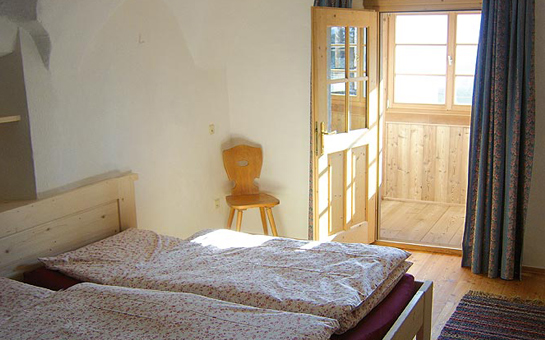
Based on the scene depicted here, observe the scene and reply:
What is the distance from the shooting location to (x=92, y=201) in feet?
11.8

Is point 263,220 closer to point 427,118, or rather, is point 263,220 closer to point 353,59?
point 353,59

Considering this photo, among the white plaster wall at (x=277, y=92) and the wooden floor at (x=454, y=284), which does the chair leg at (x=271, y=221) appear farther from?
the wooden floor at (x=454, y=284)

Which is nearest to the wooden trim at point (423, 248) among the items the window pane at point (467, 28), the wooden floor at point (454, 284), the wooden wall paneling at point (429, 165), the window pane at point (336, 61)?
the wooden floor at point (454, 284)

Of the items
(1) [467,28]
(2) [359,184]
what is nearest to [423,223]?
(2) [359,184]

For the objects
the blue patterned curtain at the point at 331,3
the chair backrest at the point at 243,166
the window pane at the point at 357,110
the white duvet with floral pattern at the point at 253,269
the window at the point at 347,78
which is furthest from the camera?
the chair backrest at the point at 243,166

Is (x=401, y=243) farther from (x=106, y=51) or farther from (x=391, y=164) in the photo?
(x=106, y=51)

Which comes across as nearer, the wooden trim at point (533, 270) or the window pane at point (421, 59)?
the wooden trim at point (533, 270)

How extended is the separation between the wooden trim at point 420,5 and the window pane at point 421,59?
161 cm

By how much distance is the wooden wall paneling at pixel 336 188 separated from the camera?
15.1ft

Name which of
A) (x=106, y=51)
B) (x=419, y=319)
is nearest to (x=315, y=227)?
(x=419, y=319)

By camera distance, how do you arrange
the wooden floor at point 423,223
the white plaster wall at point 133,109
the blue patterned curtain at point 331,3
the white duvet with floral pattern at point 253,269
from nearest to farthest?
the white duvet with floral pattern at point 253,269
the white plaster wall at point 133,109
the blue patterned curtain at point 331,3
the wooden floor at point 423,223

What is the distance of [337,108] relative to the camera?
4.55 meters

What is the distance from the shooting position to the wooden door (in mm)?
4344

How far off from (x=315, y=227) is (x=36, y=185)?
79.8 inches
